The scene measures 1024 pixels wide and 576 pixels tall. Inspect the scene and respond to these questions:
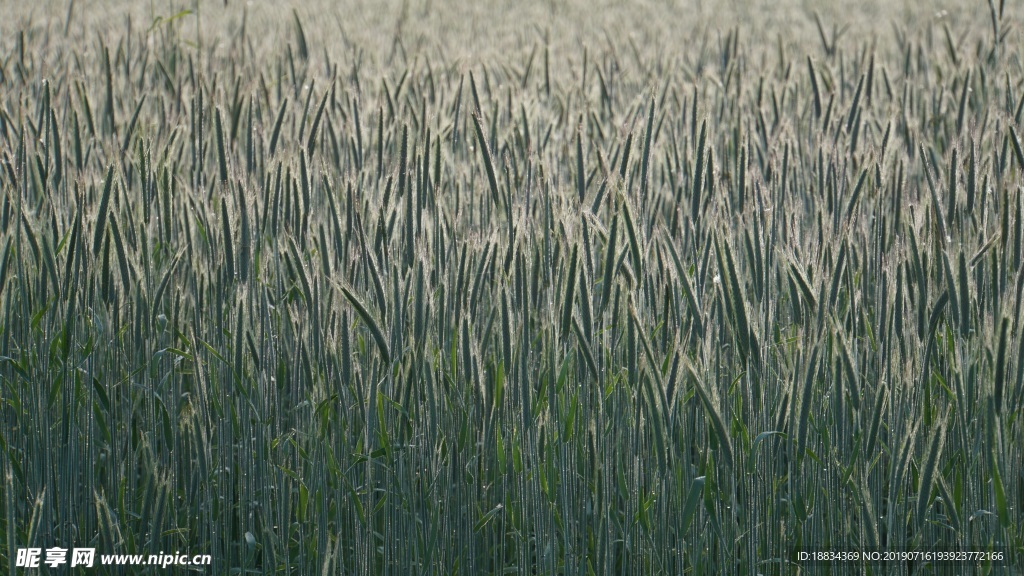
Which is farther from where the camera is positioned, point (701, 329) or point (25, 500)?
point (25, 500)

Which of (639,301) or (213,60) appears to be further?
(213,60)

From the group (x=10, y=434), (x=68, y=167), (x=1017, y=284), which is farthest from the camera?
(x=68, y=167)

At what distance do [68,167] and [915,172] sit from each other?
1.94 meters

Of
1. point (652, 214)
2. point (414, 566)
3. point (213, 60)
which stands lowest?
point (414, 566)

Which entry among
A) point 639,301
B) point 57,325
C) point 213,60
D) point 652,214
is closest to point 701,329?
point 639,301

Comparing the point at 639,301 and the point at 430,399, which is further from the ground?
the point at 639,301

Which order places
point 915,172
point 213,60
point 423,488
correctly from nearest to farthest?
A: point 423,488 → point 915,172 → point 213,60

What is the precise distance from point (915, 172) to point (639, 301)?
1154 mm

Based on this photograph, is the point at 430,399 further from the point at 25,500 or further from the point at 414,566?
the point at 25,500

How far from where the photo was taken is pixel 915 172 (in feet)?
7.70

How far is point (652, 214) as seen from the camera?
1.80 metres

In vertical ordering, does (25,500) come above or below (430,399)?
below

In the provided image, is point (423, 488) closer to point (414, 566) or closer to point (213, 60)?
point (414, 566)

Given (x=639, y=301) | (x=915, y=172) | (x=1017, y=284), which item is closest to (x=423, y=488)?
(x=639, y=301)
